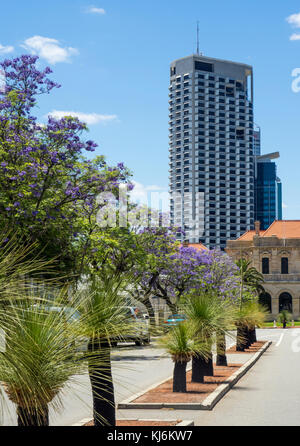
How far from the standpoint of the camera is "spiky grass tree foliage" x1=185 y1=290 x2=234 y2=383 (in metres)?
14.4

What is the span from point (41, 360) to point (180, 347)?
23.5 feet

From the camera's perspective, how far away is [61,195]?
22672 millimetres

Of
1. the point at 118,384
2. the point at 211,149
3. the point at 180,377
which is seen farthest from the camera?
the point at 211,149

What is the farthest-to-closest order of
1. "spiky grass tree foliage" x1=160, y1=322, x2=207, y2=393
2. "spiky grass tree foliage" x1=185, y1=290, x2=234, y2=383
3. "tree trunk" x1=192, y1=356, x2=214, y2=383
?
"tree trunk" x1=192, y1=356, x2=214, y2=383
"spiky grass tree foliage" x1=185, y1=290, x2=234, y2=383
"spiky grass tree foliage" x1=160, y1=322, x2=207, y2=393

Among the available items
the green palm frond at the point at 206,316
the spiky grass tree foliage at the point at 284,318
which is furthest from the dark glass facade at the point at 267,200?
the green palm frond at the point at 206,316

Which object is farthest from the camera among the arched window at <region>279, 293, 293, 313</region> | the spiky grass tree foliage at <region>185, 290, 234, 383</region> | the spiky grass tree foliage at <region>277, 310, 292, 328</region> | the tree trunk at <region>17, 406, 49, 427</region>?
the arched window at <region>279, 293, 293, 313</region>

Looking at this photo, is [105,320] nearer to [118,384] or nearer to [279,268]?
[118,384]

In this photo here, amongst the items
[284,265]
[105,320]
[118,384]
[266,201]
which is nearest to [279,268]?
[284,265]

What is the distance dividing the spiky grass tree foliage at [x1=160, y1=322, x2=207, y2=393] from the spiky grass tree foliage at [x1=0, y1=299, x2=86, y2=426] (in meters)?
6.60

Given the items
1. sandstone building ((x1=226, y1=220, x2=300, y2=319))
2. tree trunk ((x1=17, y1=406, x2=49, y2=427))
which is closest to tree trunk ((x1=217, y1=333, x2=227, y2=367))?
tree trunk ((x1=17, y1=406, x2=49, y2=427))

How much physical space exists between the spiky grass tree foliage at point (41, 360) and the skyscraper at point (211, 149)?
161399mm

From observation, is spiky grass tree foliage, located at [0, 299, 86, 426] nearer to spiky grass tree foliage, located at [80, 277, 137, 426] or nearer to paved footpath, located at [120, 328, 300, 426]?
spiky grass tree foliage, located at [80, 277, 137, 426]

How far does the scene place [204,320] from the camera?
14.5 metres

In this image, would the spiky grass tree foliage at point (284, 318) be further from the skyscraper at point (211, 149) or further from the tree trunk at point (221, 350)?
the skyscraper at point (211, 149)
